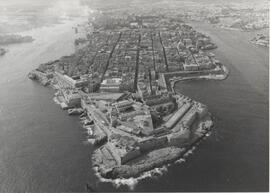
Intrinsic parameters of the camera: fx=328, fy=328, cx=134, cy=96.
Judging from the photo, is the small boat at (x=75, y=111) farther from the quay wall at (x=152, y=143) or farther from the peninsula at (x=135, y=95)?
the quay wall at (x=152, y=143)

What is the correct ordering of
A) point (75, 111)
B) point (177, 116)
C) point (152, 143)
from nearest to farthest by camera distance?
point (152, 143) → point (177, 116) → point (75, 111)

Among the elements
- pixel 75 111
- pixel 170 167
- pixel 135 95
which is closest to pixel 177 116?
pixel 135 95

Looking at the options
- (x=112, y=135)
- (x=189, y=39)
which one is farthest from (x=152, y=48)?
(x=112, y=135)

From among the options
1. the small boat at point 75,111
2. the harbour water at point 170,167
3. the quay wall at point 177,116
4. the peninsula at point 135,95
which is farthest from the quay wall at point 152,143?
the small boat at point 75,111

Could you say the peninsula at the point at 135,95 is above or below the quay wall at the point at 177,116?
below

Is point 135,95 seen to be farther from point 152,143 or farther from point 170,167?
point 170,167

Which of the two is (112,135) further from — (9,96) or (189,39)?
(189,39)
